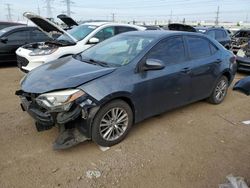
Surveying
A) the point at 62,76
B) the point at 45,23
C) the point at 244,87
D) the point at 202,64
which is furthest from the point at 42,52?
the point at 244,87

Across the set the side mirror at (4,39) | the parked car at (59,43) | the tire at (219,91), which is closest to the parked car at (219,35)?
the parked car at (59,43)

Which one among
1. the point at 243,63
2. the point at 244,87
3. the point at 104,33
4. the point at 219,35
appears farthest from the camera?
the point at 219,35

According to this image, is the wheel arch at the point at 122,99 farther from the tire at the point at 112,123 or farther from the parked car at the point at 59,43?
the parked car at the point at 59,43

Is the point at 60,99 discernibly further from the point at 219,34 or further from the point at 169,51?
the point at 219,34

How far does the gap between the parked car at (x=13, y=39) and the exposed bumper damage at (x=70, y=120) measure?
615 centimetres

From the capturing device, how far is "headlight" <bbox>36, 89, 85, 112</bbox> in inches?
123

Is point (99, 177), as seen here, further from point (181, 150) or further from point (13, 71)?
point (13, 71)

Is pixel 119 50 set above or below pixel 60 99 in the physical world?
above

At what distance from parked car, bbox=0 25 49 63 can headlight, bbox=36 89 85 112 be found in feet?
21.1

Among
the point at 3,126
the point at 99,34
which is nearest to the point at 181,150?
the point at 3,126

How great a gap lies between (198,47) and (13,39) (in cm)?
673

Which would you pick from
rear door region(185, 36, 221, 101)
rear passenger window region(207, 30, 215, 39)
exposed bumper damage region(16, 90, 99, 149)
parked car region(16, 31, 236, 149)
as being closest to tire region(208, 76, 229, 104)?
rear door region(185, 36, 221, 101)

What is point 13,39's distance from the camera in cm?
882

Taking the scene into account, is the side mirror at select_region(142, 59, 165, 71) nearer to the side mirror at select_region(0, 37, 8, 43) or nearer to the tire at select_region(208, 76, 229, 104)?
the tire at select_region(208, 76, 229, 104)
